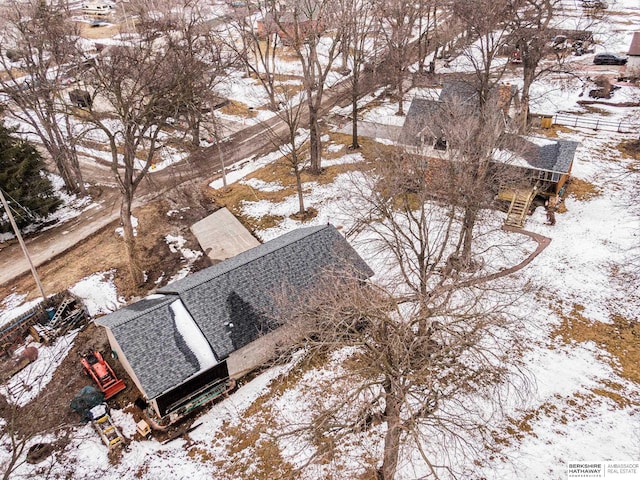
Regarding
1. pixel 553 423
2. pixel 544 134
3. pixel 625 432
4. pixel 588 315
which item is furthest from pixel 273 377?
pixel 544 134

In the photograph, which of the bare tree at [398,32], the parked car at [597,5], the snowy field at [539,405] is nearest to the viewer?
the snowy field at [539,405]

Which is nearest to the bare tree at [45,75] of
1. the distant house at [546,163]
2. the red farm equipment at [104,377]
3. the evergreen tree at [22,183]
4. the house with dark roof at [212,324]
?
the evergreen tree at [22,183]

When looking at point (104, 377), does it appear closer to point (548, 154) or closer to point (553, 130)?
point (548, 154)

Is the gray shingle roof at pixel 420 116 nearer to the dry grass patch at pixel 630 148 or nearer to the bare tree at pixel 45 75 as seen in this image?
the dry grass patch at pixel 630 148

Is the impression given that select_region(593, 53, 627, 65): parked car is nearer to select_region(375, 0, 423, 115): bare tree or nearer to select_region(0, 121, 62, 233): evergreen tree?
select_region(375, 0, 423, 115): bare tree

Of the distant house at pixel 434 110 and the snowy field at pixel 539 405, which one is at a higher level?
the distant house at pixel 434 110

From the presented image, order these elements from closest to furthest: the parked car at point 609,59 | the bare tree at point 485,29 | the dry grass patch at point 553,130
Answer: the bare tree at point 485,29 → the dry grass patch at point 553,130 → the parked car at point 609,59

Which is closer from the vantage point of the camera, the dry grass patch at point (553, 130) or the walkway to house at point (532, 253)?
the walkway to house at point (532, 253)
